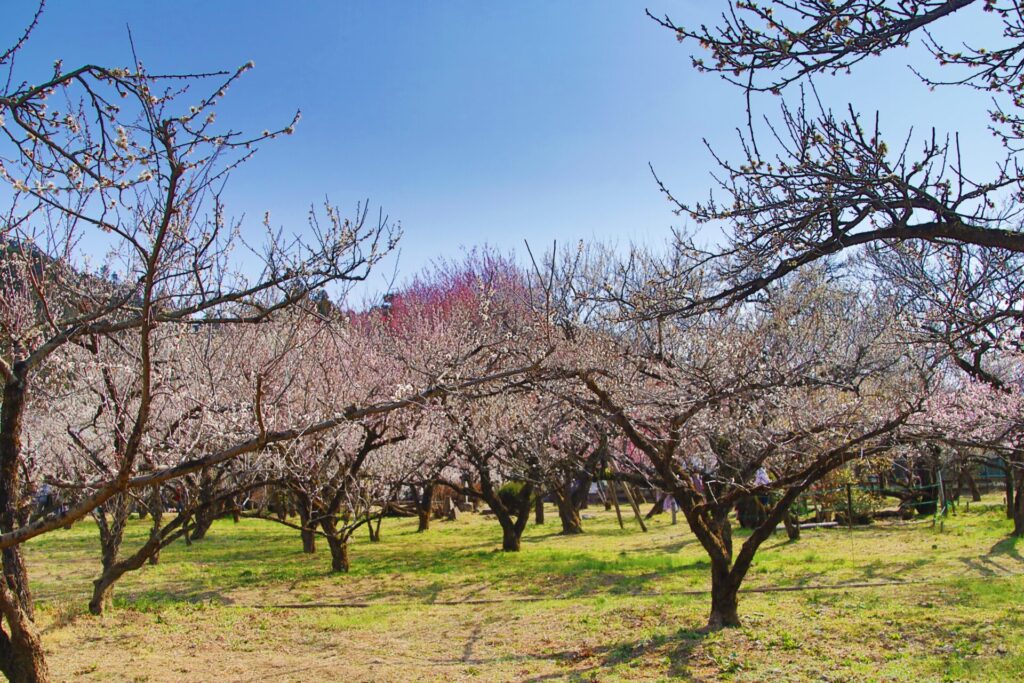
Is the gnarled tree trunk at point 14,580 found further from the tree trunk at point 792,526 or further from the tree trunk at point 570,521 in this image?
the tree trunk at point 570,521

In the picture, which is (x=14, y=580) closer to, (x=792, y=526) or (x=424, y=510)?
(x=792, y=526)

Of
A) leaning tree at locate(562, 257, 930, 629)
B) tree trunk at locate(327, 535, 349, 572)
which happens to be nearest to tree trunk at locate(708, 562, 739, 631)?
leaning tree at locate(562, 257, 930, 629)

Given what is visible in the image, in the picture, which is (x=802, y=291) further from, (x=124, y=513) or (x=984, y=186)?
(x=124, y=513)

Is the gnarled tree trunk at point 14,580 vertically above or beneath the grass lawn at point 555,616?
above

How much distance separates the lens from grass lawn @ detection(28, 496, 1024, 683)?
6152mm

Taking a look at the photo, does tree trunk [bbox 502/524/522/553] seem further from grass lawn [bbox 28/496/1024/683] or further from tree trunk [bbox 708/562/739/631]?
tree trunk [bbox 708/562/739/631]

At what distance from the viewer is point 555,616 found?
8.17 m

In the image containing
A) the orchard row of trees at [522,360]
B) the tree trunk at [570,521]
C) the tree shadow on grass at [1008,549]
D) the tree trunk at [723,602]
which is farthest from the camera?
the tree trunk at [570,521]

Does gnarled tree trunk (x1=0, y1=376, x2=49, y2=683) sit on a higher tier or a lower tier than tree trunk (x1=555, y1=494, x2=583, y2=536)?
higher

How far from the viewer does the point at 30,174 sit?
3.73 metres

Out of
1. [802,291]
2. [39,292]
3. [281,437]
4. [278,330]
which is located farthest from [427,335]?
[39,292]

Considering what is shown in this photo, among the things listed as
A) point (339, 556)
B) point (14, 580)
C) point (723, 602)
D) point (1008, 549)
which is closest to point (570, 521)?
point (339, 556)

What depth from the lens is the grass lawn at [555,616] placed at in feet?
20.2

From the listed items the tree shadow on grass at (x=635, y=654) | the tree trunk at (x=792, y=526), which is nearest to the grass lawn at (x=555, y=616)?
the tree shadow on grass at (x=635, y=654)
